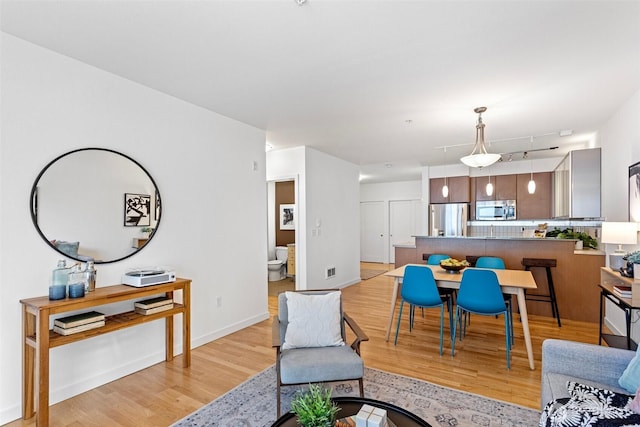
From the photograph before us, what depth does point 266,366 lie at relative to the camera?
9.64 ft

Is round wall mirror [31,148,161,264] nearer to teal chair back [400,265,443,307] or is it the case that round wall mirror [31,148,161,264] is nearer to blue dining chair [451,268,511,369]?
teal chair back [400,265,443,307]

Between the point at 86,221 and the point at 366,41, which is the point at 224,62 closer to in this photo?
the point at 366,41

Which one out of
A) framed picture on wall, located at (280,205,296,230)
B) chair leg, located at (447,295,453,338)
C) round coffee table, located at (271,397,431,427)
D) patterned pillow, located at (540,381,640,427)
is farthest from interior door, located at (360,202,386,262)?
round coffee table, located at (271,397,431,427)

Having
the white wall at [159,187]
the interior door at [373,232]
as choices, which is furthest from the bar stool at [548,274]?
the interior door at [373,232]

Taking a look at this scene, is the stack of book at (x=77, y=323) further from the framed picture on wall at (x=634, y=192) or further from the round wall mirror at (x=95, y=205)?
the framed picture on wall at (x=634, y=192)

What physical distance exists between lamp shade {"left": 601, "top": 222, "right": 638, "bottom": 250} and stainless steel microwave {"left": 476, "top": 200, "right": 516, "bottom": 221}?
141 inches

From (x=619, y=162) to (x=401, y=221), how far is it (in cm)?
616

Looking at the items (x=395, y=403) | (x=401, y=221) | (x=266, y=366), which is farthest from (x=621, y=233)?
(x=401, y=221)

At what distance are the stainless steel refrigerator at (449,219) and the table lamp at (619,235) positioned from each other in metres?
3.74

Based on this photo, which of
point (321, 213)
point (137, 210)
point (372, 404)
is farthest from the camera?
point (321, 213)

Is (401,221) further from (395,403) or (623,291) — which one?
(395,403)

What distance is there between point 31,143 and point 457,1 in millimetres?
2956

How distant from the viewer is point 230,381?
268cm

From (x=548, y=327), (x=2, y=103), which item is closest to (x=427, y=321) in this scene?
(x=548, y=327)
